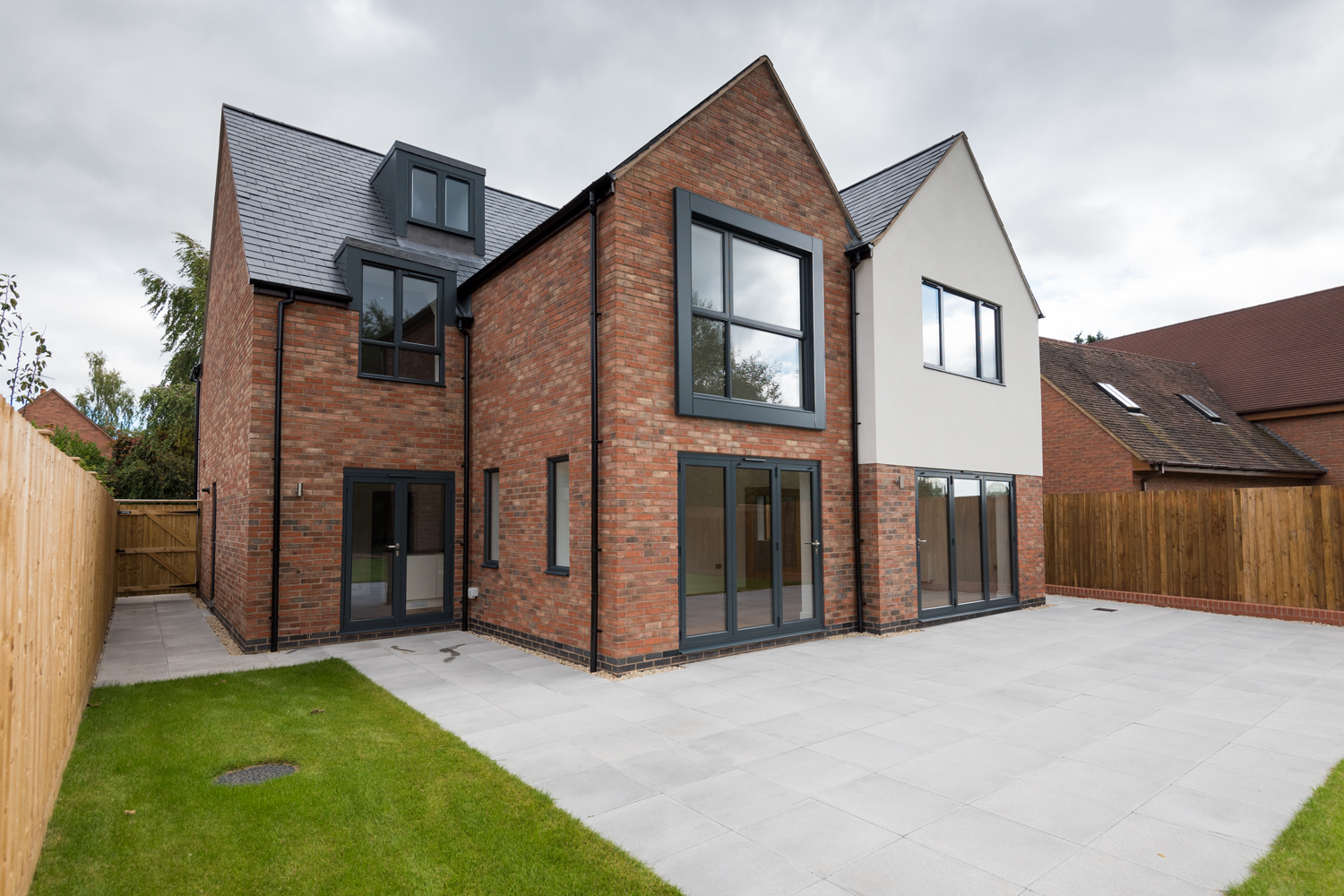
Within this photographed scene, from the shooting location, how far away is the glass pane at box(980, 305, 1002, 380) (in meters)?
11.2

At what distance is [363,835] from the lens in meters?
3.42

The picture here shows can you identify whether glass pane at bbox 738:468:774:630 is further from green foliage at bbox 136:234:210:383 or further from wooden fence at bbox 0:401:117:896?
green foliage at bbox 136:234:210:383

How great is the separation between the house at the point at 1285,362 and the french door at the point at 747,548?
62.7ft

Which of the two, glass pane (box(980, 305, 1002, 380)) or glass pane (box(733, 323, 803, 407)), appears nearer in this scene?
glass pane (box(733, 323, 803, 407))

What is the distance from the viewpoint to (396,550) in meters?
9.34

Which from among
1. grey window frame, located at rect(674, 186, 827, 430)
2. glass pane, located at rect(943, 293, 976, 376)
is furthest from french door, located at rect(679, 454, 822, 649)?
glass pane, located at rect(943, 293, 976, 376)

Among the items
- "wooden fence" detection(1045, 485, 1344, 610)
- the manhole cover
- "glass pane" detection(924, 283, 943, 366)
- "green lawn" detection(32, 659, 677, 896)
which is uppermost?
"glass pane" detection(924, 283, 943, 366)

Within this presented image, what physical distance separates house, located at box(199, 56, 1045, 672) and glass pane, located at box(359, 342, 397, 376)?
0.04m

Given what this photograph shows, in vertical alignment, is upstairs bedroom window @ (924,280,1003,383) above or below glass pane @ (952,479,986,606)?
above

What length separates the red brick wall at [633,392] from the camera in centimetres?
706

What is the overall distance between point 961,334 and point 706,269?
515cm

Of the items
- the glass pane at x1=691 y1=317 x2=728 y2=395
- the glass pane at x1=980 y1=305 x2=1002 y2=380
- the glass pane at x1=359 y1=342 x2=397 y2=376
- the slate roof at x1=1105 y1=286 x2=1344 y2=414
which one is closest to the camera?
the glass pane at x1=691 y1=317 x2=728 y2=395

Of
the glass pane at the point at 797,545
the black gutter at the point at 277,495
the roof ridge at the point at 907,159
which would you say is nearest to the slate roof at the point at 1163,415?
the roof ridge at the point at 907,159

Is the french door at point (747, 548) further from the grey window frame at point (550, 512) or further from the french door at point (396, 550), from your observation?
the french door at point (396, 550)
